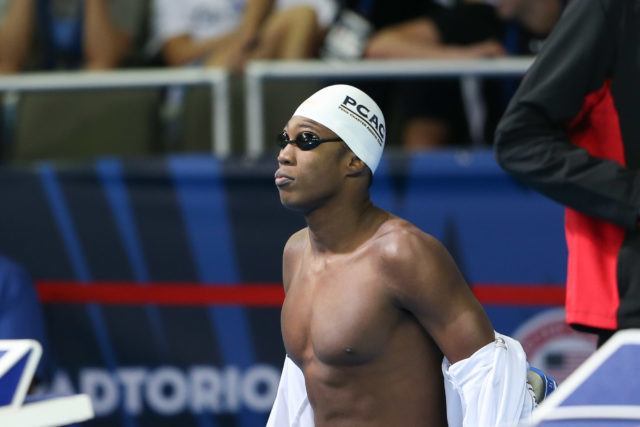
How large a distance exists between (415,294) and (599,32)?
91cm

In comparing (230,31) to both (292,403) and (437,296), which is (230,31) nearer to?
(292,403)

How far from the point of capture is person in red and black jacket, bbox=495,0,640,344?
3988mm

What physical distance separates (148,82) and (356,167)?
90.6 inches

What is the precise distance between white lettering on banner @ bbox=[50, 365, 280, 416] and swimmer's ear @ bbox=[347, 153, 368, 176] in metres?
2.28

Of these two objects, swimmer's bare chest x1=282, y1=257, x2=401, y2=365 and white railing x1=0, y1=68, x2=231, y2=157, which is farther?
white railing x1=0, y1=68, x2=231, y2=157

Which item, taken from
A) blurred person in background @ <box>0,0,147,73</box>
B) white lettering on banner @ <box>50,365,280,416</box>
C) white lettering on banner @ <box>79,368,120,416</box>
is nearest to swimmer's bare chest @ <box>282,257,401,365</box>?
white lettering on banner @ <box>50,365,280,416</box>

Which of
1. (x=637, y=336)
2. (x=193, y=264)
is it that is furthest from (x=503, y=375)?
(x=193, y=264)

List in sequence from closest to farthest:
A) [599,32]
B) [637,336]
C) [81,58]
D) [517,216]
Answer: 1. [637,336]
2. [599,32]
3. [517,216]
4. [81,58]

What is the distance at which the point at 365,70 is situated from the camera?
19.6 feet

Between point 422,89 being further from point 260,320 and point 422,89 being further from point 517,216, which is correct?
point 260,320

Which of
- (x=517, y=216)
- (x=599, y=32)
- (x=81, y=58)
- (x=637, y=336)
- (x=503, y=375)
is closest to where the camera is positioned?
(x=637, y=336)

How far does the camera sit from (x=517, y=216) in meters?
5.96

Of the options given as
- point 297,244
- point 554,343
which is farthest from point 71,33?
point 297,244

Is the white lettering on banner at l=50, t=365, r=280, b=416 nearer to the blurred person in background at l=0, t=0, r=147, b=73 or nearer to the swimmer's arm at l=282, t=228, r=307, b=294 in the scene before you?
the blurred person in background at l=0, t=0, r=147, b=73
